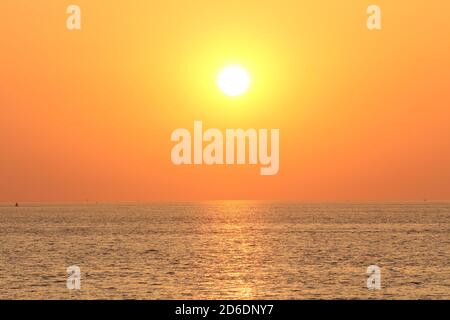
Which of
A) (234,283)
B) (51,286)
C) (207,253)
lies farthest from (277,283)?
(207,253)

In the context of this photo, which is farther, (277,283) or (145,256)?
(145,256)

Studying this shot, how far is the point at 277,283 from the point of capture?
218 feet

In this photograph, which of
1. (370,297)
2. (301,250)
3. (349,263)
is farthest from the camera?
(301,250)

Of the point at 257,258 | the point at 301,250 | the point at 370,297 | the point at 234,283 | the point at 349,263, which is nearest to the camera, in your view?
the point at 370,297

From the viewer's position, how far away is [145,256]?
96625 mm

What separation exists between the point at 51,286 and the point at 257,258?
3851cm

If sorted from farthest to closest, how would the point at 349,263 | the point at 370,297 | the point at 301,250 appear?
the point at 301,250 → the point at 349,263 → the point at 370,297

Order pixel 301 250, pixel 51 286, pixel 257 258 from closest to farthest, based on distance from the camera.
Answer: pixel 51 286 < pixel 257 258 < pixel 301 250

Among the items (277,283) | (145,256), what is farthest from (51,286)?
(145,256)

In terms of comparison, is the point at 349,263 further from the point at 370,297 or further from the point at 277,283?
the point at 370,297
